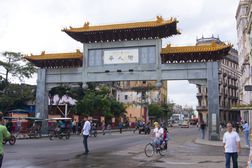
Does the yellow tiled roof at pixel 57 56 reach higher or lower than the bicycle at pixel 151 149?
higher

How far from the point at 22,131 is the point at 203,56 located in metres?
19.3

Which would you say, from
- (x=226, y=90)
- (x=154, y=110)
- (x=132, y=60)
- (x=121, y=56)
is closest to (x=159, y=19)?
(x=132, y=60)

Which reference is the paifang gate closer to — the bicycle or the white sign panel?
the white sign panel

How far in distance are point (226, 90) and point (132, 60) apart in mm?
68718

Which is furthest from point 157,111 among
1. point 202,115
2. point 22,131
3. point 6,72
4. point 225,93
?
point 22,131

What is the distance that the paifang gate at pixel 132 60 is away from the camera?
1169 inches

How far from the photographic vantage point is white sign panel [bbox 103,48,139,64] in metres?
31.5

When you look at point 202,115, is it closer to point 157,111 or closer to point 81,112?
point 157,111

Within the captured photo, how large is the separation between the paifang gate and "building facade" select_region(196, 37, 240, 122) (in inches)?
2407

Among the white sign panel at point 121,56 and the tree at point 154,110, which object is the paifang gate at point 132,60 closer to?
the white sign panel at point 121,56

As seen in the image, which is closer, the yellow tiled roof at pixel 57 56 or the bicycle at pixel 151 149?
the bicycle at pixel 151 149

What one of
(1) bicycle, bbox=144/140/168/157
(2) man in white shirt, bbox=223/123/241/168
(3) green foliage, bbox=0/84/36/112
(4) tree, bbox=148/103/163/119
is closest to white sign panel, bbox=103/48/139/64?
(1) bicycle, bbox=144/140/168/157

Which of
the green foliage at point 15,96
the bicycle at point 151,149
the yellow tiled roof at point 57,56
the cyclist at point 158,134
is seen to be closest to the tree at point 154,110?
the green foliage at point 15,96

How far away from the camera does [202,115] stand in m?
94.9
